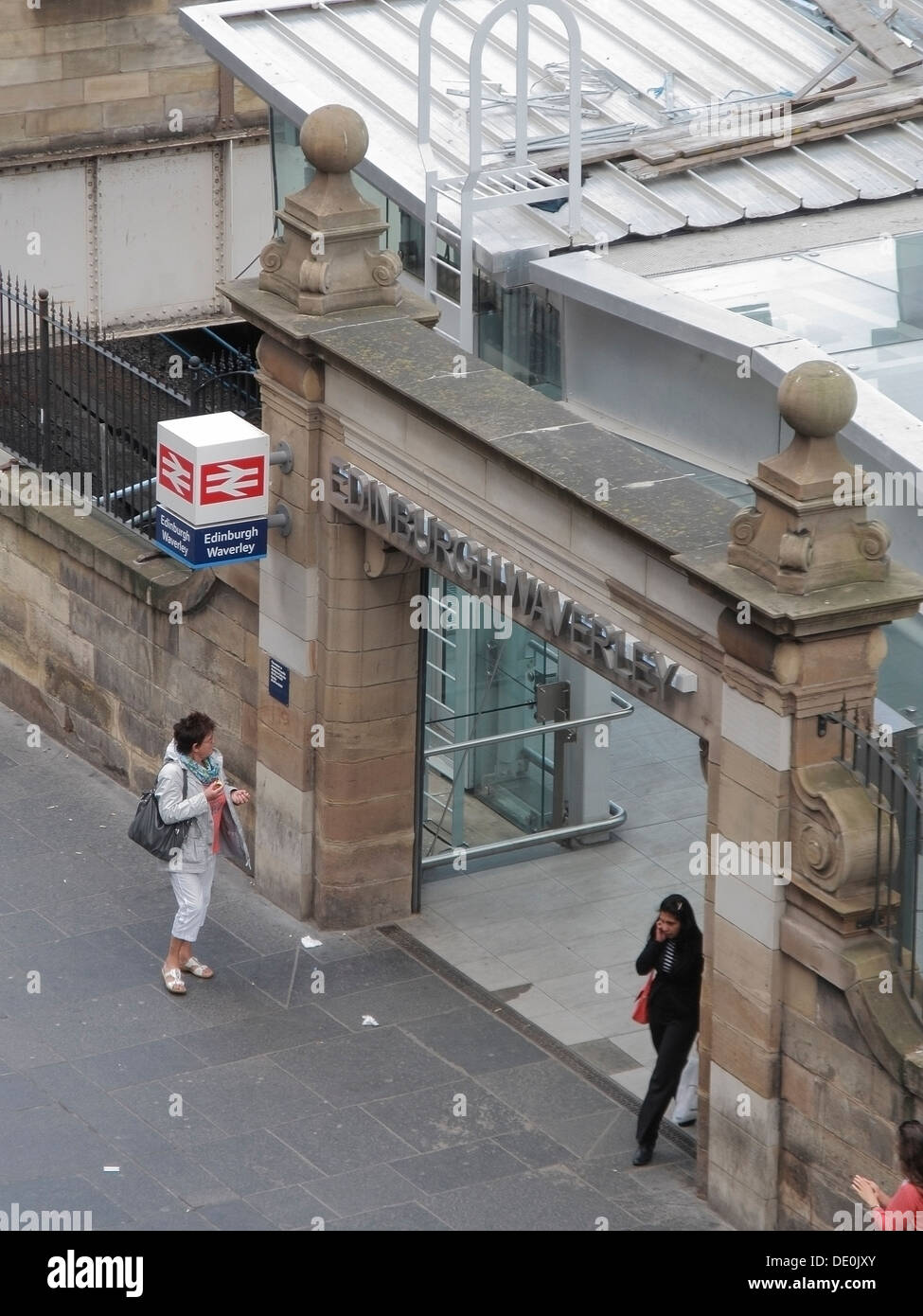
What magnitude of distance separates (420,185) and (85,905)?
4.75 meters

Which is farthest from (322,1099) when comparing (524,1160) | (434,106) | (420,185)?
(434,106)

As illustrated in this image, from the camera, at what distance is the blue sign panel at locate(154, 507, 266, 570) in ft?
47.9

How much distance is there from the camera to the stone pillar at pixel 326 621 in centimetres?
1462

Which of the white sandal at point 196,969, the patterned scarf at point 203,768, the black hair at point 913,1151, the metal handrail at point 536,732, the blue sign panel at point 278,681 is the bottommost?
the white sandal at point 196,969

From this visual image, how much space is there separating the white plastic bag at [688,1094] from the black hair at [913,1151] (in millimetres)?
2903

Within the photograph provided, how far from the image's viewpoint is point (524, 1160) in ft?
43.7

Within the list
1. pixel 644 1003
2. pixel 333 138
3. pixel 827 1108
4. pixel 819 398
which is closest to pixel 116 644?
pixel 333 138

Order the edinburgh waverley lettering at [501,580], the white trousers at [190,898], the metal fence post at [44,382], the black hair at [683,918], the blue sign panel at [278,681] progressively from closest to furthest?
the edinburgh waverley lettering at [501,580] → the black hair at [683,918] → the white trousers at [190,898] → the blue sign panel at [278,681] → the metal fence post at [44,382]

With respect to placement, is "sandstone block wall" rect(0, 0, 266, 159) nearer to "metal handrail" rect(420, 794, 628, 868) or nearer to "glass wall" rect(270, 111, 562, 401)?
"glass wall" rect(270, 111, 562, 401)

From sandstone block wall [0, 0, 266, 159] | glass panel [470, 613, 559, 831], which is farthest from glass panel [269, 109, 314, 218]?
sandstone block wall [0, 0, 266, 159]

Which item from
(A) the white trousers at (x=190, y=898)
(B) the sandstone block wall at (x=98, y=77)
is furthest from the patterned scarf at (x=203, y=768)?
(B) the sandstone block wall at (x=98, y=77)

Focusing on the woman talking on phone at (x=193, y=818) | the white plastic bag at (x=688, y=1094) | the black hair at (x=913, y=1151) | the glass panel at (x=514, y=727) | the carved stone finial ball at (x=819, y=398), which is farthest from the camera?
the glass panel at (x=514, y=727)

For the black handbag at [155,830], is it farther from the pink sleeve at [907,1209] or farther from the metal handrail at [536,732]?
the pink sleeve at [907,1209]
